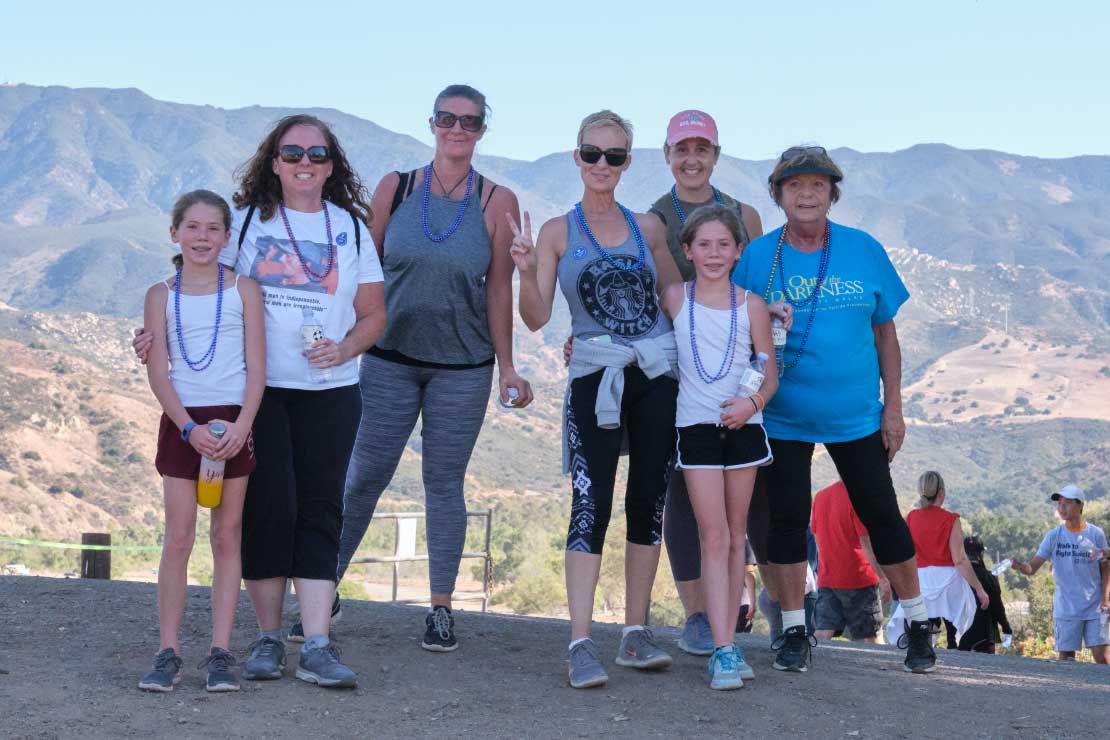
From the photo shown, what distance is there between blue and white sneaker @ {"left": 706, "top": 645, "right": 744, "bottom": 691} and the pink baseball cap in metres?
2.09

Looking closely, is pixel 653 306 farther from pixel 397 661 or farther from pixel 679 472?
pixel 397 661

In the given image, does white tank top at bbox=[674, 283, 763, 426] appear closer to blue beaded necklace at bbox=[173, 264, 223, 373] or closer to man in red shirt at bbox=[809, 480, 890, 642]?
blue beaded necklace at bbox=[173, 264, 223, 373]

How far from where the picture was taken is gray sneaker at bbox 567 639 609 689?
478 centimetres

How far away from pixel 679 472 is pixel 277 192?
1.97m

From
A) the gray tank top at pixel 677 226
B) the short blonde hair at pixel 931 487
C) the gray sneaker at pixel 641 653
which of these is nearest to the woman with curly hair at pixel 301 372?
the gray sneaker at pixel 641 653

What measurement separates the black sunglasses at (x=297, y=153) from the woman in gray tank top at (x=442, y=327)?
0.58 m

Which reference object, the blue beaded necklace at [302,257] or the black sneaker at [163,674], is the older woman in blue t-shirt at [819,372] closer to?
the blue beaded necklace at [302,257]

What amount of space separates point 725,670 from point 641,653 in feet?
1.31

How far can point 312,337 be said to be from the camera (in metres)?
4.62

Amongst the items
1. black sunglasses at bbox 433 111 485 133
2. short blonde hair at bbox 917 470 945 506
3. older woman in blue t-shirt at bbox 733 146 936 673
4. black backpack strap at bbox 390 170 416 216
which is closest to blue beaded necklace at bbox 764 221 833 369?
older woman in blue t-shirt at bbox 733 146 936 673

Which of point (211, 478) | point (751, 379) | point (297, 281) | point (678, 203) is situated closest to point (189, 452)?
point (211, 478)

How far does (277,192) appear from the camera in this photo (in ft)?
15.9

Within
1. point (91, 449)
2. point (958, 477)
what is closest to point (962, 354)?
point (958, 477)

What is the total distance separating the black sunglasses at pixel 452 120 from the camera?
5.31m
